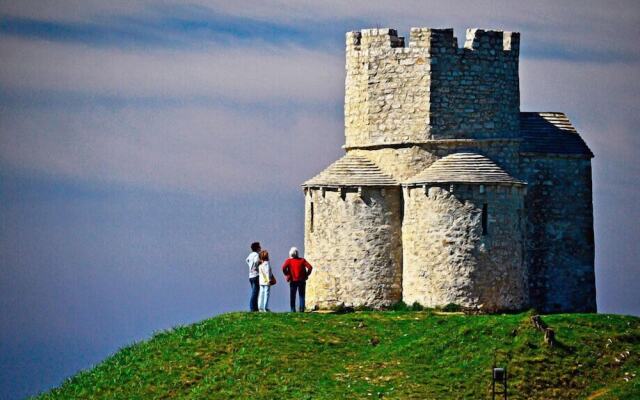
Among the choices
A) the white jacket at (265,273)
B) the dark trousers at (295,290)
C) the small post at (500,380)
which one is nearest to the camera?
the small post at (500,380)

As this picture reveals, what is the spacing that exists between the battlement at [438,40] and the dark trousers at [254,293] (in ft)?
25.7

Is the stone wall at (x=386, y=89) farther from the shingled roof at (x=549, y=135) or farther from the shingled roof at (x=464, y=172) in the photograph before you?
the shingled roof at (x=549, y=135)

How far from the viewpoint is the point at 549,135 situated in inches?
1767

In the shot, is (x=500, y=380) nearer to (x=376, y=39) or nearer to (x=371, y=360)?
(x=371, y=360)

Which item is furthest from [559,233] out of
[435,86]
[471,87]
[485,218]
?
[435,86]

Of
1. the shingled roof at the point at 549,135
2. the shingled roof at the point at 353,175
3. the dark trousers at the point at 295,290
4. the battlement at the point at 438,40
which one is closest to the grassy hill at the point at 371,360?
the dark trousers at the point at 295,290

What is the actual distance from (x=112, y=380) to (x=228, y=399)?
402 cm

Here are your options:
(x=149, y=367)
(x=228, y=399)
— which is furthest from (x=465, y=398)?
(x=149, y=367)

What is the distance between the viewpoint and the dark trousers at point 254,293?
4059cm

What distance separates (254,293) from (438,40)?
8.91 m

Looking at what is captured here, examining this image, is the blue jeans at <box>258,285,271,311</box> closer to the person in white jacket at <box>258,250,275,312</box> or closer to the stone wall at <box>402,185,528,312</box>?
the person in white jacket at <box>258,250,275,312</box>

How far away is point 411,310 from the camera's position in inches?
1626

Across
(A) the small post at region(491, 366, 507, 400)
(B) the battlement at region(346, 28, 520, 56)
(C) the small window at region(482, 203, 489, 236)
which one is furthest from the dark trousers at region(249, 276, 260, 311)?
(A) the small post at region(491, 366, 507, 400)

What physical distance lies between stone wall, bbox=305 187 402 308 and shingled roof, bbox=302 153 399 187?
0.77 feet
